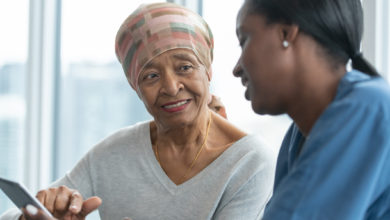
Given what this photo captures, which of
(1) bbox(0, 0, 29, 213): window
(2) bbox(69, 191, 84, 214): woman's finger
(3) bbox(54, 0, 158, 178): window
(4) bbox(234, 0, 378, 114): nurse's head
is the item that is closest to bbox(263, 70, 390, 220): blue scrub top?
(4) bbox(234, 0, 378, 114): nurse's head

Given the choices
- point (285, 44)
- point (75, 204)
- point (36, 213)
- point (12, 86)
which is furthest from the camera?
point (12, 86)

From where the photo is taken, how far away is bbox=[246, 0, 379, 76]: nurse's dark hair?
0.93 meters

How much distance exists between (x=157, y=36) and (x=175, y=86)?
0.18 meters

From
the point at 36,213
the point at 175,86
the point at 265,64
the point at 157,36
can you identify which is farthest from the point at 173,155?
the point at 265,64

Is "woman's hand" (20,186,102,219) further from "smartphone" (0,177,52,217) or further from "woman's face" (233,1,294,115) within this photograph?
"woman's face" (233,1,294,115)

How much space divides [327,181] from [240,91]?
175cm

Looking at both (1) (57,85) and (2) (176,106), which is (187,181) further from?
(1) (57,85)

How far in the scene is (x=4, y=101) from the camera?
3.36 meters

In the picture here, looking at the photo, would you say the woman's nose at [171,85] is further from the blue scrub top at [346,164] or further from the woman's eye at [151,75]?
the blue scrub top at [346,164]

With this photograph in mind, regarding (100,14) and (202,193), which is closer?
(202,193)

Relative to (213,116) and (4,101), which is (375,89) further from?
(4,101)

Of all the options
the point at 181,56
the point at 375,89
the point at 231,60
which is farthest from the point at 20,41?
the point at 375,89

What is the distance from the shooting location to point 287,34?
0.94 m

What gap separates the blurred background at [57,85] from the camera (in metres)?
3.04
